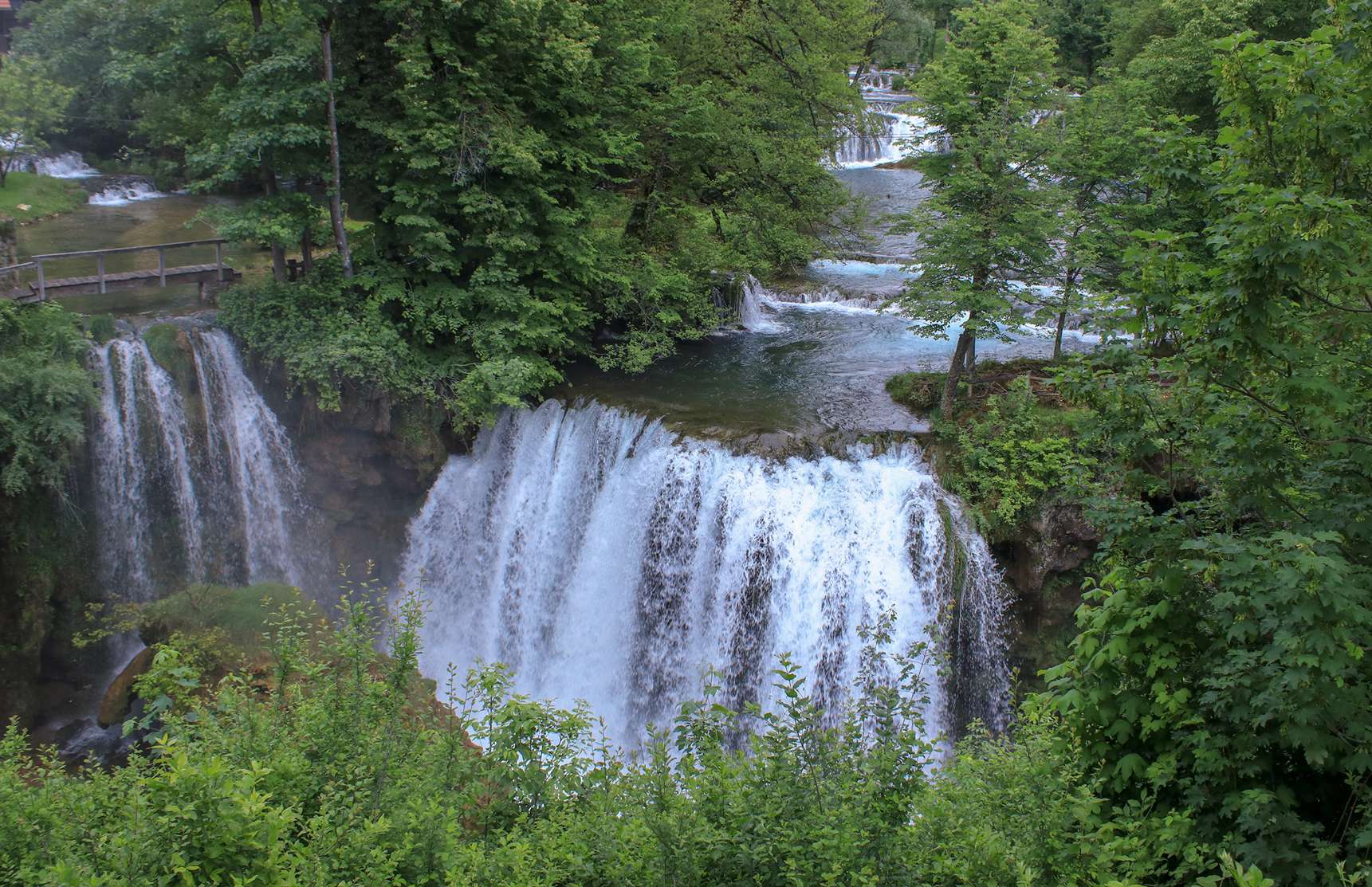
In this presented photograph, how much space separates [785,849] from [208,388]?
42.0 feet

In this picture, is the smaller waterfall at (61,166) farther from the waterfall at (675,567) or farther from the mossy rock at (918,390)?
the mossy rock at (918,390)

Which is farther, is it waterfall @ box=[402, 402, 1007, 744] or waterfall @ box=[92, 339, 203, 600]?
waterfall @ box=[92, 339, 203, 600]

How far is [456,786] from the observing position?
23.3ft

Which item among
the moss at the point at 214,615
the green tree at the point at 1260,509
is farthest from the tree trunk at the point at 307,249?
the green tree at the point at 1260,509

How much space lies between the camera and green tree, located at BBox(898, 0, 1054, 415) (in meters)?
13.2

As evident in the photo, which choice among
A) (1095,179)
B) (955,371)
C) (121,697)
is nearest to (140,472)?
(121,697)

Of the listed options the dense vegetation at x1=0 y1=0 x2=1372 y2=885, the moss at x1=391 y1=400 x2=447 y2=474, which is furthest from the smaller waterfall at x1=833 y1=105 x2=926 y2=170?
the moss at x1=391 y1=400 x2=447 y2=474

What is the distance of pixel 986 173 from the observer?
13289 millimetres

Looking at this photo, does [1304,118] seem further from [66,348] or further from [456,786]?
[66,348]

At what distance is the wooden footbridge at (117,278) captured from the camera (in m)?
14.6

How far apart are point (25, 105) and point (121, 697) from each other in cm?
1868

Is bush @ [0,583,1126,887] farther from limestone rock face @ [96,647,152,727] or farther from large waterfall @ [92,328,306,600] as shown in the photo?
large waterfall @ [92,328,306,600]

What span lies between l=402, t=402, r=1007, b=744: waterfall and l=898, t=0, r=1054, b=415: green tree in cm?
252

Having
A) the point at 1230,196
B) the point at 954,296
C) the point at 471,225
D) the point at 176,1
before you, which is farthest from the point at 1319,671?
the point at 176,1
